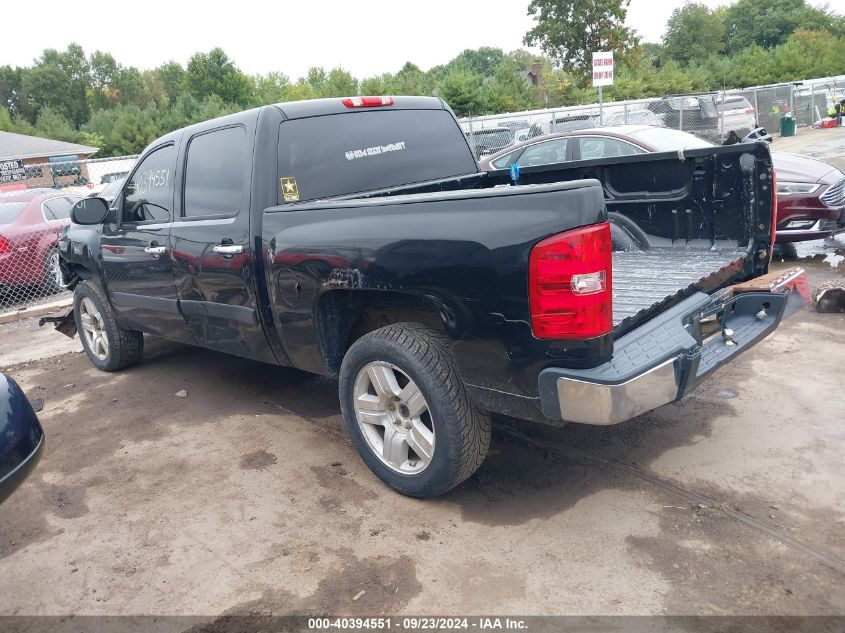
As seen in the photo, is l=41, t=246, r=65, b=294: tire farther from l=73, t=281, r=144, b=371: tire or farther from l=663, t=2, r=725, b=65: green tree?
l=663, t=2, r=725, b=65: green tree

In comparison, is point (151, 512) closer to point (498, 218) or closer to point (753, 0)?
point (498, 218)

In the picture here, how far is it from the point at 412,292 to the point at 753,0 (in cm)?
8366

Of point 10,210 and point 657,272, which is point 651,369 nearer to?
point 657,272

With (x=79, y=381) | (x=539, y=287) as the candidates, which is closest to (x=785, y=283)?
(x=539, y=287)

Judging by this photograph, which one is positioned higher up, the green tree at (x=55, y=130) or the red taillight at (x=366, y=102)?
the green tree at (x=55, y=130)

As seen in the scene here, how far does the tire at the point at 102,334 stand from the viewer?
5.75 m

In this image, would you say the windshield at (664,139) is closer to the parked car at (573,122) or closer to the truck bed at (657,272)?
the truck bed at (657,272)

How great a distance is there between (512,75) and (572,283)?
41.4 metres

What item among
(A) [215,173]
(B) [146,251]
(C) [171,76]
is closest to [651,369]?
(A) [215,173]

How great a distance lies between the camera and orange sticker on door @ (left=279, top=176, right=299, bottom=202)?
3.94 m

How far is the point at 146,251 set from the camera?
4.88 meters

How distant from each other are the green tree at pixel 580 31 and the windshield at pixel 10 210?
28781 mm

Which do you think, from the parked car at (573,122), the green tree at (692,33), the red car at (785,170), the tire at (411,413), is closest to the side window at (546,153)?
the red car at (785,170)

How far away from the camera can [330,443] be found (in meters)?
4.30
